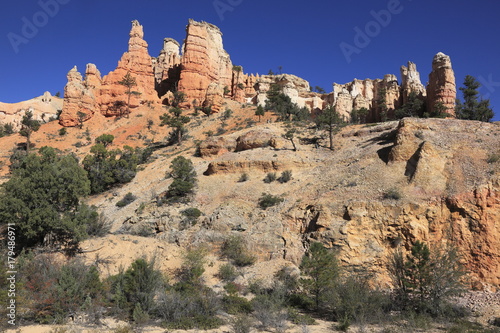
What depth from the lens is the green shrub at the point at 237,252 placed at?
16156 millimetres

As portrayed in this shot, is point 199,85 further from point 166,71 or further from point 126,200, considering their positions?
point 126,200

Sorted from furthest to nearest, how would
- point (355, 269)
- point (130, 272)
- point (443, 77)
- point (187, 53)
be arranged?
point (187, 53), point (443, 77), point (355, 269), point (130, 272)

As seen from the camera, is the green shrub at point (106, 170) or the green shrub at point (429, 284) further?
the green shrub at point (106, 170)

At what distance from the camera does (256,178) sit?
1002 inches

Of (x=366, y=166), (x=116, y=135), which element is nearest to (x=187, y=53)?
(x=116, y=135)

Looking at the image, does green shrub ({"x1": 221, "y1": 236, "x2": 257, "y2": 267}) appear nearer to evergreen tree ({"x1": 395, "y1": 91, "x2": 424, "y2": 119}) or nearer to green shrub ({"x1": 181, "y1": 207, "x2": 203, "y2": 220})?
green shrub ({"x1": 181, "y1": 207, "x2": 203, "y2": 220})

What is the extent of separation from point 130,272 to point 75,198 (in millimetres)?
7298

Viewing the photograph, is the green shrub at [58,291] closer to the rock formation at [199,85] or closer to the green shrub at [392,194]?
the green shrub at [392,194]

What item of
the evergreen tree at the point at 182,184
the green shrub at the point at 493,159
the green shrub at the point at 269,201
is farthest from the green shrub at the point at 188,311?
the green shrub at the point at 493,159

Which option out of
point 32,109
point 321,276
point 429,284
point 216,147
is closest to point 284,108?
point 216,147

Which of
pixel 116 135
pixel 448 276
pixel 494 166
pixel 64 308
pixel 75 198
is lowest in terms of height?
pixel 64 308

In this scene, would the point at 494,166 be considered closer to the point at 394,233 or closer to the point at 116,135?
the point at 394,233

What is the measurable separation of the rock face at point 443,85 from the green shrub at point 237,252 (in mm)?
36791

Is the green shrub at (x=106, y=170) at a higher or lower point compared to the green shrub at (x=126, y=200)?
higher
